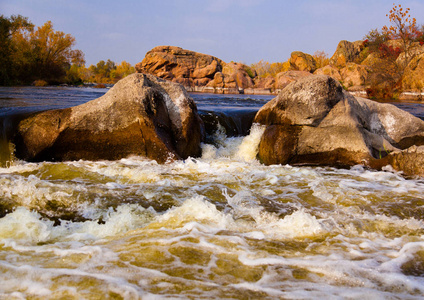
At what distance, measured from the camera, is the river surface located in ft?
7.25

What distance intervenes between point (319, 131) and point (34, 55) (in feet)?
111

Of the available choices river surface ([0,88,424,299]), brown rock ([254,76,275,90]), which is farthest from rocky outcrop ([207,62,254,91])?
river surface ([0,88,424,299])

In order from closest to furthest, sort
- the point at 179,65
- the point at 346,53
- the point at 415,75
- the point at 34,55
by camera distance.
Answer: the point at 415,75 → the point at 34,55 → the point at 346,53 → the point at 179,65

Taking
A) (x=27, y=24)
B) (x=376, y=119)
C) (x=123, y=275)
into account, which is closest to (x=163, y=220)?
(x=123, y=275)

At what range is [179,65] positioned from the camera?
4975 centimetres

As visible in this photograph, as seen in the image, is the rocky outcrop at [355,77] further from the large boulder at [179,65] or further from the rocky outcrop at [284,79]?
the large boulder at [179,65]

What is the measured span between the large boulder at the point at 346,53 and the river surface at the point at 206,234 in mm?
41163

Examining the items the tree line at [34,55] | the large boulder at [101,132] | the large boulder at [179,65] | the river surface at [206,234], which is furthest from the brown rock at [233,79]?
the river surface at [206,234]

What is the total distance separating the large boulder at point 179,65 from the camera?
48125 millimetres

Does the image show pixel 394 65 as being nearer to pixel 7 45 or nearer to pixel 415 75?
pixel 415 75

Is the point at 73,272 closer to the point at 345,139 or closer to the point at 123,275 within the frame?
the point at 123,275

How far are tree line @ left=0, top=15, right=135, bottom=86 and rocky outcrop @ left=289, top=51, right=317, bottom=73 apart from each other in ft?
95.0

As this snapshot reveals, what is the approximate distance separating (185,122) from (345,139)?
11.1 ft

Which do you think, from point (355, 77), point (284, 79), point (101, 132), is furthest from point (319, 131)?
point (284, 79)
